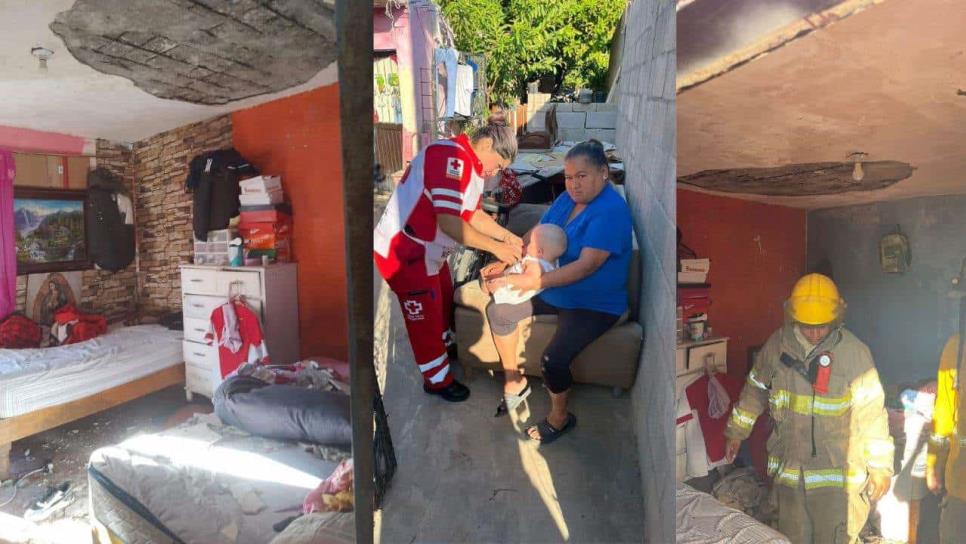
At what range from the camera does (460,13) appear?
460cm

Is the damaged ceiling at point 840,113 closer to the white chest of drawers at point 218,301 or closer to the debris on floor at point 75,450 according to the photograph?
the white chest of drawers at point 218,301

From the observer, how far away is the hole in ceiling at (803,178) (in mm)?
1621

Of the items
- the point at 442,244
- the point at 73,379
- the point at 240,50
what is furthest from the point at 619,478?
the point at 240,50

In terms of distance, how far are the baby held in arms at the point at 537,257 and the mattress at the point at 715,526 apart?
1.02 m

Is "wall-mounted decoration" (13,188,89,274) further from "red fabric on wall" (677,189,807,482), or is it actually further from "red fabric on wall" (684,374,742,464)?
"red fabric on wall" (684,374,742,464)

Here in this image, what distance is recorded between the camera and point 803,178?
1.72 metres

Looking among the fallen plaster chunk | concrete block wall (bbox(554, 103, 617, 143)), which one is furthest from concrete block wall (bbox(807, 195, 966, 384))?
concrete block wall (bbox(554, 103, 617, 143))

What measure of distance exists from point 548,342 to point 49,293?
173 centimetres

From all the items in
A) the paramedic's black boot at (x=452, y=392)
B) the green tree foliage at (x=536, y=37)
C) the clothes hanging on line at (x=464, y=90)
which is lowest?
the paramedic's black boot at (x=452, y=392)

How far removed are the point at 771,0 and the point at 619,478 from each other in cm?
168

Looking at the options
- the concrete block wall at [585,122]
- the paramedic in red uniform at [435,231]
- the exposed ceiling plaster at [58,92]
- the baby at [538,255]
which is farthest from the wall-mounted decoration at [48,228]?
the concrete block wall at [585,122]

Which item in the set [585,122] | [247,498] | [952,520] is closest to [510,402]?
[247,498]

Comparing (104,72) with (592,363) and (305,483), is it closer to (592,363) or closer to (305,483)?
(305,483)

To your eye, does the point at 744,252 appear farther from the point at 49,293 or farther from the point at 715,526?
the point at 49,293
